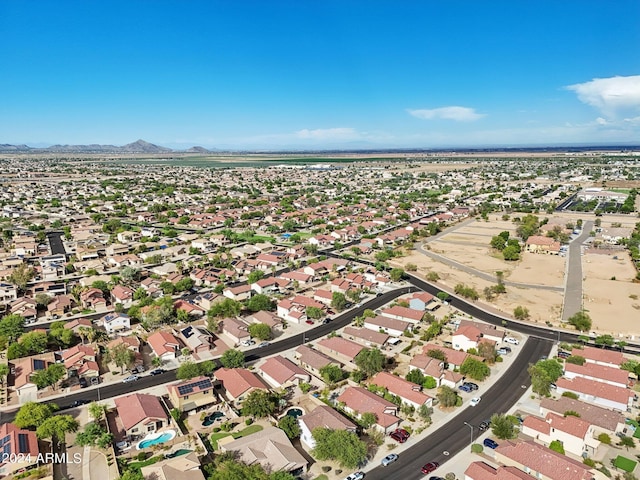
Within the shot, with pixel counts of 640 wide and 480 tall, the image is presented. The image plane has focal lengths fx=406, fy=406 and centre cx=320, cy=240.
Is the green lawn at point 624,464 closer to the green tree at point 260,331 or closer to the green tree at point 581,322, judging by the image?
the green tree at point 581,322

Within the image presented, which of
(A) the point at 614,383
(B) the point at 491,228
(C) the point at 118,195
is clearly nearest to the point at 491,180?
(B) the point at 491,228

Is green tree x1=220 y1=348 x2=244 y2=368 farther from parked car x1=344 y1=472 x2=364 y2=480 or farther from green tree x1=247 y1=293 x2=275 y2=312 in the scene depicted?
parked car x1=344 y1=472 x2=364 y2=480

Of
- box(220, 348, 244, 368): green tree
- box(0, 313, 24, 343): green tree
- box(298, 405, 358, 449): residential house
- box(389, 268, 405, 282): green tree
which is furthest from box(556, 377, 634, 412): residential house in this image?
box(0, 313, 24, 343): green tree

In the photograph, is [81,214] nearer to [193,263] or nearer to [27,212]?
[27,212]

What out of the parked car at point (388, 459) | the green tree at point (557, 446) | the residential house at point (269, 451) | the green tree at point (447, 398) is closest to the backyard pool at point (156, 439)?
the residential house at point (269, 451)

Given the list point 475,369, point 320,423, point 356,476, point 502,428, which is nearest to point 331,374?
point 320,423

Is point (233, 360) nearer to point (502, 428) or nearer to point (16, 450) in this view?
point (16, 450)
